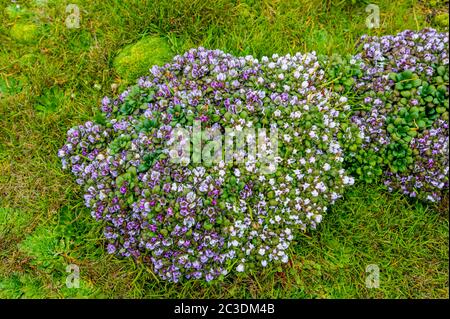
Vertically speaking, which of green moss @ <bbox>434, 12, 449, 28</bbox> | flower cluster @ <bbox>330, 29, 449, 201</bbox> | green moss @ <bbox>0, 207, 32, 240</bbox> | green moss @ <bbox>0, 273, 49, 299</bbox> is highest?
green moss @ <bbox>434, 12, 449, 28</bbox>

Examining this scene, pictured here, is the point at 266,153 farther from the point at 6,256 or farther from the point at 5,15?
the point at 5,15

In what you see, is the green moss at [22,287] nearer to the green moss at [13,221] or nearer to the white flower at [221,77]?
the green moss at [13,221]

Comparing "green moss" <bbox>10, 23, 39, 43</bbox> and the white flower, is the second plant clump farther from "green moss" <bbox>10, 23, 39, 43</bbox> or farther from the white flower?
"green moss" <bbox>10, 23, 39, 43</bbox>

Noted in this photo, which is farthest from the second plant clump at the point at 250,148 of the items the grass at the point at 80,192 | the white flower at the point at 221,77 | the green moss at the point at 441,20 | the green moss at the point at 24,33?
the green moss at the point at 24,33

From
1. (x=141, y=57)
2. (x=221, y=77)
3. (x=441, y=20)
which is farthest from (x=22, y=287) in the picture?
(x=441, y=20)

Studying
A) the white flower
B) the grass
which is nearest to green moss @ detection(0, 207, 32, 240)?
the grass

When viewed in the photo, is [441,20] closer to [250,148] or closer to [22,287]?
[250,148]
